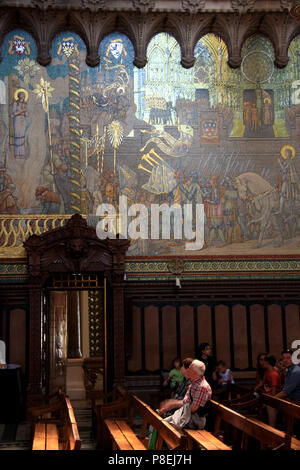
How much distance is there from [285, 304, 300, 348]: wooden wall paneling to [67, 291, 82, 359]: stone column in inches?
279

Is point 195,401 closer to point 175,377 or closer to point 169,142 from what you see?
point 175,377

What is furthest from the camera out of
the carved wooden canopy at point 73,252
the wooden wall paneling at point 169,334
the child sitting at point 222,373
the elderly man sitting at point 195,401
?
the wooden wall paneling at point 169,334

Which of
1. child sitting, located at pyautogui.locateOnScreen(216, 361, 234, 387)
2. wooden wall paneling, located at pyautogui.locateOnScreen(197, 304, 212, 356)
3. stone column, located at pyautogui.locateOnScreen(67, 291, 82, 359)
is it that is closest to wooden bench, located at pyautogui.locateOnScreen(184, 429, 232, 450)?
child sitting, located at pyautogui.locateOnScreen(216, 361, 234, 387)

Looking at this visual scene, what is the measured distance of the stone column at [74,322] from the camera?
19.3 metres

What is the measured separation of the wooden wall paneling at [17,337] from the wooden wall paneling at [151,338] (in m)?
2.79

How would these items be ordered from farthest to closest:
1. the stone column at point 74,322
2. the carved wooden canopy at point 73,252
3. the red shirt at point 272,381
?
the stone column at point 74,322, the carved wooden canopy at point 73,252, the red shirt at point 272,381

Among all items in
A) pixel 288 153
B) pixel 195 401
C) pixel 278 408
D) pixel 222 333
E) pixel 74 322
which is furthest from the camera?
pixel 74 322

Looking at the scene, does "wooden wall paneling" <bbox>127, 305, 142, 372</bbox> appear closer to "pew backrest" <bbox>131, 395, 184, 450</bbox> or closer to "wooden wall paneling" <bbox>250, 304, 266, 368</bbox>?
"wooden wall paneling" <bbox>250, 304, 266, 368</bbox>

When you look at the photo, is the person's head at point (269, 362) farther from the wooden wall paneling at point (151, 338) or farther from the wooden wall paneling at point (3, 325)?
the wooden wall paneling at point (3, 325)

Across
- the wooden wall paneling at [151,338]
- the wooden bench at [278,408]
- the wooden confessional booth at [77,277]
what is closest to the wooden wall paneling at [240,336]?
the wooden wall paneling at [151,338]

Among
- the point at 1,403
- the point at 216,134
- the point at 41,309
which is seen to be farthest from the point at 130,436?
the point at 216,134

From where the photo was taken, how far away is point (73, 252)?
46.9ft

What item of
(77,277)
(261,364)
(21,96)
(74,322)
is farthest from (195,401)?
(74,322)

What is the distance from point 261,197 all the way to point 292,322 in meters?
3.10
